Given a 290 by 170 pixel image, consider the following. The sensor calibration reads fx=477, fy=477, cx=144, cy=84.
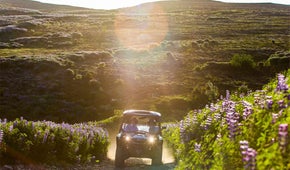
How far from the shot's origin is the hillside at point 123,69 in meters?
52.2

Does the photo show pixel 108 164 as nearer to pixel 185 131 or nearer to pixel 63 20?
pixel 185 131

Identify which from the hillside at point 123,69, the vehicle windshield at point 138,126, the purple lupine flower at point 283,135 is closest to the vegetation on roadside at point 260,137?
the purple lupine flower at point 283,135

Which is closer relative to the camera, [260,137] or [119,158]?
[260,137]

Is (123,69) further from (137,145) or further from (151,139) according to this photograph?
(137,145)

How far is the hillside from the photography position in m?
52.2

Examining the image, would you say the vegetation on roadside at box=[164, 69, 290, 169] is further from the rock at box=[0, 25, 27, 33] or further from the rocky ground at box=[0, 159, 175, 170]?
the rock at box=[0, 25, 27, 33]

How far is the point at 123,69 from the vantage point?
70.1m

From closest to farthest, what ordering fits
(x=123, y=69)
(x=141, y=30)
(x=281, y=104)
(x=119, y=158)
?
(x=281, y=104) → (x=119, y=158) → (x=123, y=69) → (x=141, y=30)

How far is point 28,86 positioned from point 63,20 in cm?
9174

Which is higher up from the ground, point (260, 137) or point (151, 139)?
point (260, 137)

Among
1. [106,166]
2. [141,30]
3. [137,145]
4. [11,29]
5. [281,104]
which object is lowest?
[106,166]

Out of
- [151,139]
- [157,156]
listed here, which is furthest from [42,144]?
[157,156]

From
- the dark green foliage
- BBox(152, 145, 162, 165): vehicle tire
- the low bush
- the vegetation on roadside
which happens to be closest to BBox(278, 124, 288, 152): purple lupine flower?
the vegetation on roadside

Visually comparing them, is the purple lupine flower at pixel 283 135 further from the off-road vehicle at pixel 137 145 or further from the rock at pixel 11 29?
the rock at pixel 11 29
